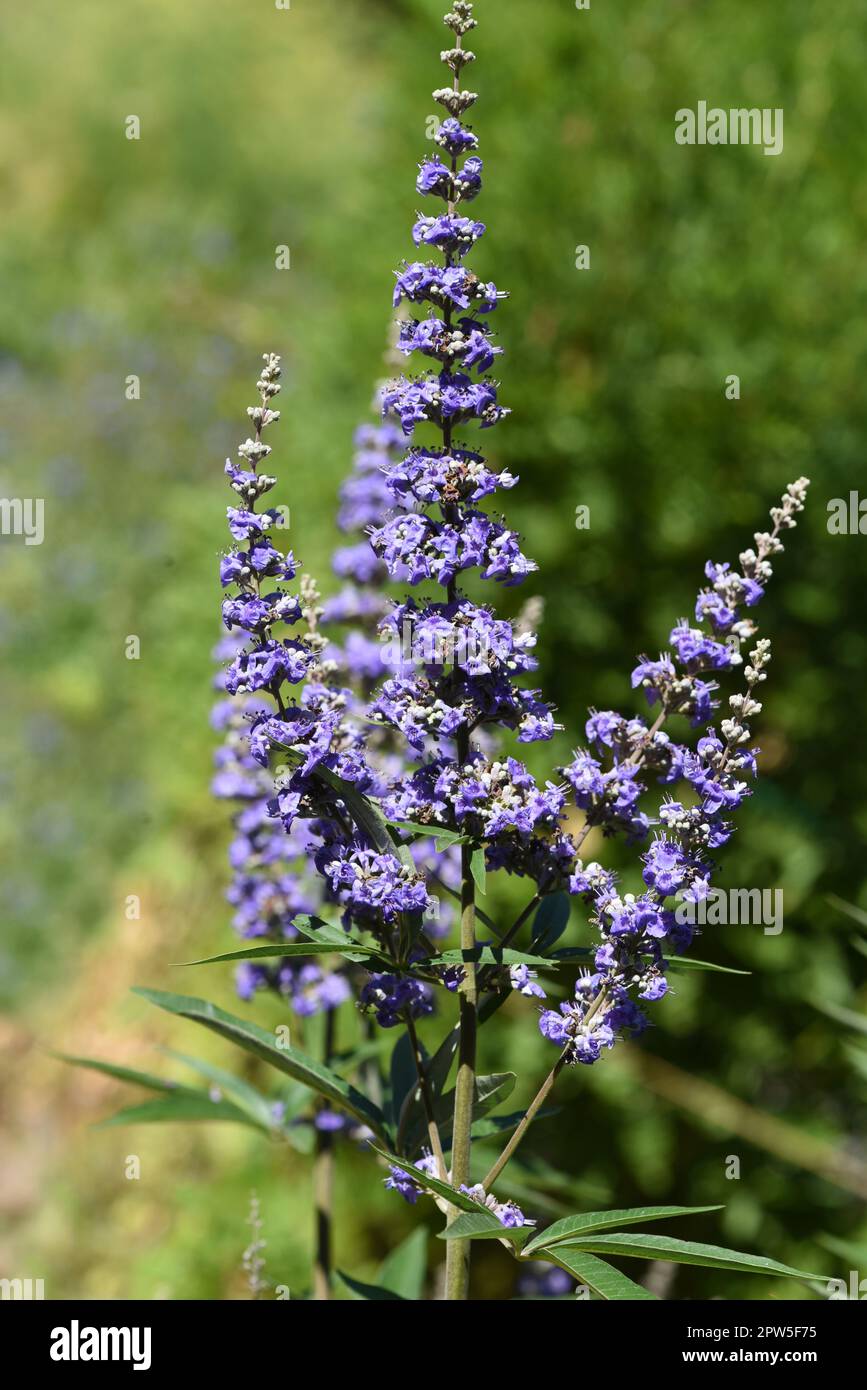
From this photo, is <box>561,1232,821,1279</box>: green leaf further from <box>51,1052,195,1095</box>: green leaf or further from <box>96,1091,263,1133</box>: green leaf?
<box>96,1091,263,1133</box>: green leaf

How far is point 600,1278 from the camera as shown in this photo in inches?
50.0

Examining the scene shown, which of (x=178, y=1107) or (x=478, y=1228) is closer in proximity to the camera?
(x=478, y=1228)

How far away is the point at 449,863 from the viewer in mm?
2354

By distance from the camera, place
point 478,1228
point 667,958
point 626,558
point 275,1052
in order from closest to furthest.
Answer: point 478,1228, point 667,958, point 275,1052, point 626,558

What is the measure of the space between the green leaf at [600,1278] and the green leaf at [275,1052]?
0.96ft

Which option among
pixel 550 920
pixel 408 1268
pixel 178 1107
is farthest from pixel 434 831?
pixel 408 1268

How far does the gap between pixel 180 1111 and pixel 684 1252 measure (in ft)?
3.33

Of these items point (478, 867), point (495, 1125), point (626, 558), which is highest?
point (626, 558)

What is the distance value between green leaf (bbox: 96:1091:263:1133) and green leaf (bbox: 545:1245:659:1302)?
87cm

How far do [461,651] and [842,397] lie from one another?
3227mm

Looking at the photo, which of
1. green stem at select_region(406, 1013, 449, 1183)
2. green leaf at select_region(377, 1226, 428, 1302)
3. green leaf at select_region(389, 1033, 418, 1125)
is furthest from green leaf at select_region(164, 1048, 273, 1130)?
green stem at select_region(406, 1013, 449, 1183)

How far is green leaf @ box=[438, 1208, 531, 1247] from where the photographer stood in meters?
1.19

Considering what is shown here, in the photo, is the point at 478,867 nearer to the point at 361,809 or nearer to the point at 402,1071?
the point at 361,809

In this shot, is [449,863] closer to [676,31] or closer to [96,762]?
[676,31]
